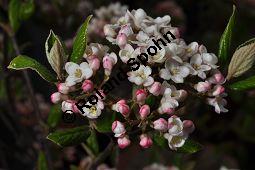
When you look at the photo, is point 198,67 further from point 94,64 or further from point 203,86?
point 94,64

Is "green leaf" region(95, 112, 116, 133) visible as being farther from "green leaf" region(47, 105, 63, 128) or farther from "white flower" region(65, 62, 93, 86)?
"green leaf" region(47, 105, 63, 128)

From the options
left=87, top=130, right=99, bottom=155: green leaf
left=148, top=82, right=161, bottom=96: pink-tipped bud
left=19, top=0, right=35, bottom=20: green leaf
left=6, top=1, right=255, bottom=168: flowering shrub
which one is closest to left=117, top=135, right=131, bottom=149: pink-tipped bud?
left=6, top=1, right=255, bottom=168: flowering shrub

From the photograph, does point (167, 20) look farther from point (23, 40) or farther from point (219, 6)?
point (219, 6)

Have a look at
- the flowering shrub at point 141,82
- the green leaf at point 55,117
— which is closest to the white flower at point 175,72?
the flowering shrub at point 141,82

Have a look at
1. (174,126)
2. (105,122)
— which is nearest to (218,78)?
(174,126)

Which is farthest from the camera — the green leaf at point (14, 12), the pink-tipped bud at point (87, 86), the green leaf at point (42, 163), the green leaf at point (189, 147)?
the green leaf at point (14, 12)

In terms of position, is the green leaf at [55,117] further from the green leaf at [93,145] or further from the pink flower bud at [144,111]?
the pink flower bud at [144,111]
